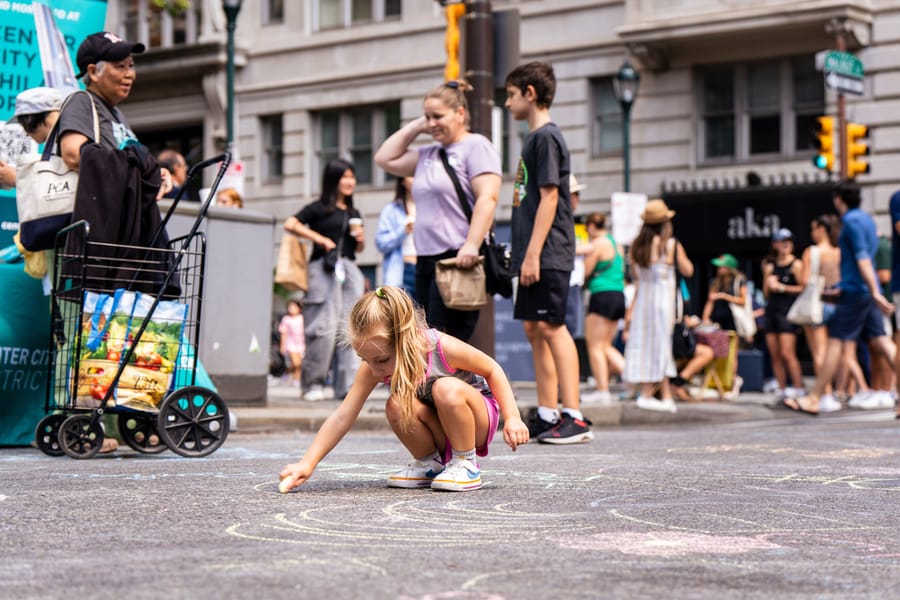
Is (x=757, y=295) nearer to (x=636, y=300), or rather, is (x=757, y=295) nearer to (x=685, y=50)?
(x=685, y=50)

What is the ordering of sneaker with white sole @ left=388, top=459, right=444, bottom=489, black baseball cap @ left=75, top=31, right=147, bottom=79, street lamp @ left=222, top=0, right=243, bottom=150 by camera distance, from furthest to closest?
1. street lamp @ left=222, top=0, right=243, bottom=150
2. black baseball cap @ left=75, top=31, right=147, bottom=79
3. sneaker with white sole @ left=388, top=459, right=444, bottom=489

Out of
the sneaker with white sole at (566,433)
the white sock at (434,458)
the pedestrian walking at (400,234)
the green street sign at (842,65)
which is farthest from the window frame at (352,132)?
the white sock at (434,458)

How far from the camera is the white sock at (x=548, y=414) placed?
8734mm

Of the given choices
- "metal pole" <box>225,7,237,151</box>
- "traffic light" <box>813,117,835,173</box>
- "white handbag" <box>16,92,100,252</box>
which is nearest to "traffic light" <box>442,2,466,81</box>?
"white handbag" <box>16,92,100,252</box>

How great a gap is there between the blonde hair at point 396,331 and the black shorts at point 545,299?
295 centimetres

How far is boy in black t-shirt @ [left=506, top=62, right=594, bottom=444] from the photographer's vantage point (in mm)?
8555

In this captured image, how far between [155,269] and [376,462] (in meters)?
1.44

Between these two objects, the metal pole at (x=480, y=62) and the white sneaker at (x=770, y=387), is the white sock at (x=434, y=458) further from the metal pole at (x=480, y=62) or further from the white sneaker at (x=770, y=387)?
the white sneaker at (x=770, y=387)

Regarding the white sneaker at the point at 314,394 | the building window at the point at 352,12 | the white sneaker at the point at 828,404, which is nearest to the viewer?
the white sneaker at the point at 314,394

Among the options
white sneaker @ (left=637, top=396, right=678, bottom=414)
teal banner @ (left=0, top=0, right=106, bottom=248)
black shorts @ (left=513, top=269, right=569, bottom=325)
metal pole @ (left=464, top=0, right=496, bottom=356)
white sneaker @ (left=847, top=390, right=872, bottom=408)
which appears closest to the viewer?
black shorts @ (left=513, top=269, right=569, bottom=325)

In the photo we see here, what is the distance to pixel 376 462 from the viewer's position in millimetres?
7453

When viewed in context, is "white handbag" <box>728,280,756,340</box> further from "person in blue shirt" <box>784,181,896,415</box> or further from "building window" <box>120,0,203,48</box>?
"building window" <box>120,0,203,48</box>

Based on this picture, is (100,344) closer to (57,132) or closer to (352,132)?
(57,132)

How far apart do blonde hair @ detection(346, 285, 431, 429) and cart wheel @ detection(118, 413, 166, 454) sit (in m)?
2.28
